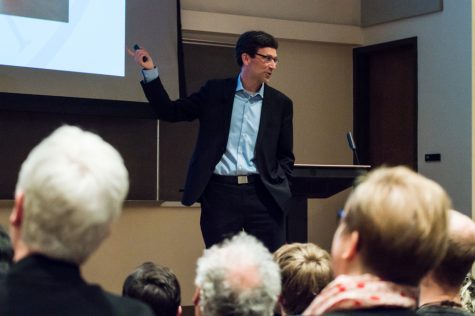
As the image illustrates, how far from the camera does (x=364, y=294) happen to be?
1348 millimetres

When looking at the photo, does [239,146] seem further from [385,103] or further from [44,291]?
[385,103]

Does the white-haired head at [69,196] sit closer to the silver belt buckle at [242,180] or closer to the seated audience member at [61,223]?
the seated audience member at [61,223]

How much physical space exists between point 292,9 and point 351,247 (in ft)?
16.4

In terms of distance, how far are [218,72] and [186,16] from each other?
0.45 meters

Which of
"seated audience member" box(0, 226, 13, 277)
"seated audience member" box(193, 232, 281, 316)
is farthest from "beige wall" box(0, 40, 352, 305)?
"seated audience member" box(193, 232, 281, 316)

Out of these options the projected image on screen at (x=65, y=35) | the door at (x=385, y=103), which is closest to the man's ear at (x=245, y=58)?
the projected image on screen at (x=65, y=35)

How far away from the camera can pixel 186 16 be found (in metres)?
5.62

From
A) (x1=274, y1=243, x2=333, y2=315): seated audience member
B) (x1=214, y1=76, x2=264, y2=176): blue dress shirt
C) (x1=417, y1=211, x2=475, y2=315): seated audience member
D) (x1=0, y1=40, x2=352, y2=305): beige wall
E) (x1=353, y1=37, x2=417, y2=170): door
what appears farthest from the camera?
(x1=353, y1=37, x2=417, y2=170): door

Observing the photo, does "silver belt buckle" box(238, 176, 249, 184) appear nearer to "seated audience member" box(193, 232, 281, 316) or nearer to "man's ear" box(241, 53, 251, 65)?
"man's ear" box(241, 53, 251, 65)

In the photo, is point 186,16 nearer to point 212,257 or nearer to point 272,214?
point 272,214

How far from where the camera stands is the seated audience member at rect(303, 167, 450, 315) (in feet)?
4.36

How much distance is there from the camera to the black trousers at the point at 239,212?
136 inches

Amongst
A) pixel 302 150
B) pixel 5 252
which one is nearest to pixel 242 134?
pixel 5 252

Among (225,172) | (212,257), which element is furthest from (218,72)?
(212,257)
